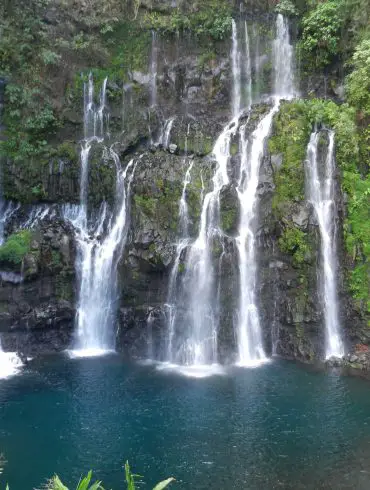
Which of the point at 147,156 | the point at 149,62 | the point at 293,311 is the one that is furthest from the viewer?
the point at 149,62

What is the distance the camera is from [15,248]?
22.1m

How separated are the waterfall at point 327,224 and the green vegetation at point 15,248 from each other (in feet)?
39.8

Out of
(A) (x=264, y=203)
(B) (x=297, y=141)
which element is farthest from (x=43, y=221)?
(B) (x=297, y=141)

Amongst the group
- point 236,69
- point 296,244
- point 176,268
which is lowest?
point 176,268

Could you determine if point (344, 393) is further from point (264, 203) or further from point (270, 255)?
point (264, 203)

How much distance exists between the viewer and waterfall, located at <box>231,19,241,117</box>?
1067 inches

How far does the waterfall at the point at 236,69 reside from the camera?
27.1 meters

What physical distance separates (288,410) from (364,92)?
534 inches

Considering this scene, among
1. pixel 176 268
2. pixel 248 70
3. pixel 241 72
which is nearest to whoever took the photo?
pixel 176 268

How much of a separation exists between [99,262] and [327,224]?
984 centimetres

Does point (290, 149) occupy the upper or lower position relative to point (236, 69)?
lower

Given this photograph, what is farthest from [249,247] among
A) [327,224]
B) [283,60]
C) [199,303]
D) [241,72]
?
[283,60]

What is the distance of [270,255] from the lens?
21.5 metres

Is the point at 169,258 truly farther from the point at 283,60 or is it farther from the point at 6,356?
the point at 283,60
